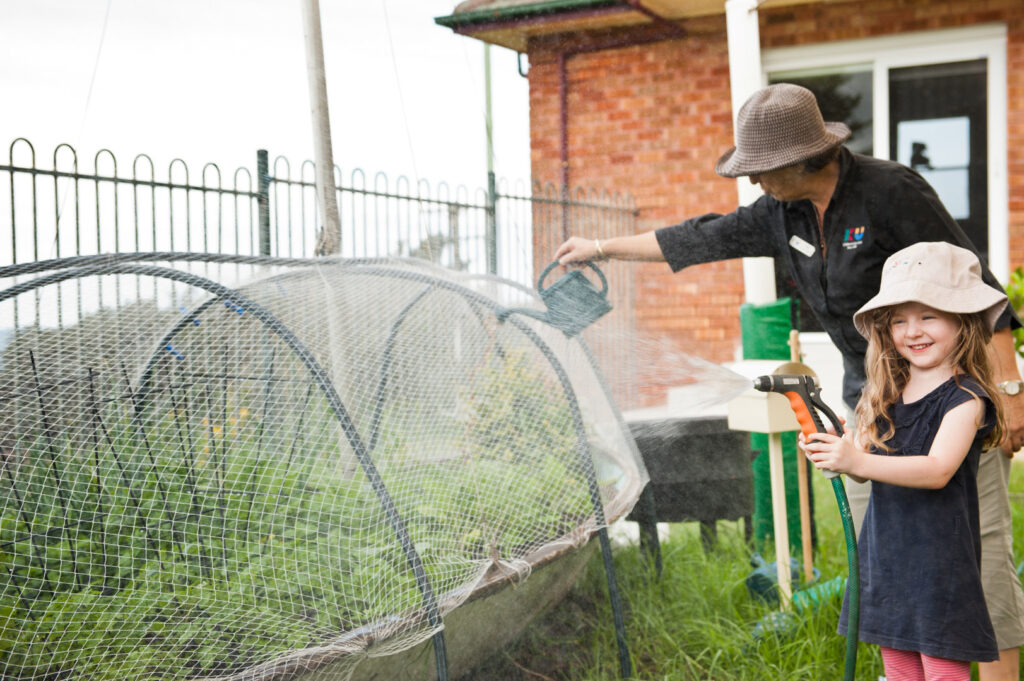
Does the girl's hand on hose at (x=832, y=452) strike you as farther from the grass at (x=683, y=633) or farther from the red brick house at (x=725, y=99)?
the red brick house at (x=725, y=99)

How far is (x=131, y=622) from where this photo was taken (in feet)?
6.06

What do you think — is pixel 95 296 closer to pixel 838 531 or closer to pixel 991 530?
pixel 991 530

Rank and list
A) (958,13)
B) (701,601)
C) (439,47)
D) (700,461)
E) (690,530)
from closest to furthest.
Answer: (439,47)
(701,601)
(700,461)
(690,530)
(958,13)

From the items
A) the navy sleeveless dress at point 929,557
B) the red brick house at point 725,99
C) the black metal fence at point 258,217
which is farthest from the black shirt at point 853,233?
the red brick house at point 725,99

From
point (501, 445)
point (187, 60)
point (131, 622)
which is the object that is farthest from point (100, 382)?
point (501, 445)

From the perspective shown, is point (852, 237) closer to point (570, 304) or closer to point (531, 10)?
point (570, 304)

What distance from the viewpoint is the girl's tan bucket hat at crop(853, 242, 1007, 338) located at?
177cm

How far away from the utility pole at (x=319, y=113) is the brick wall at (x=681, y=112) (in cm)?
293

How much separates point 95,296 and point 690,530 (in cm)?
251

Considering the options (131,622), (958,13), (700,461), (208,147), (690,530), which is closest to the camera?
(131,622)

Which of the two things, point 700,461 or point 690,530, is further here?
point 690,530

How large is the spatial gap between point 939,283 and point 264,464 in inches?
61.2

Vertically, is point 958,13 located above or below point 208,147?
above

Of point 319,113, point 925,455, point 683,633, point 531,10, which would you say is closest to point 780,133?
point 925,455
